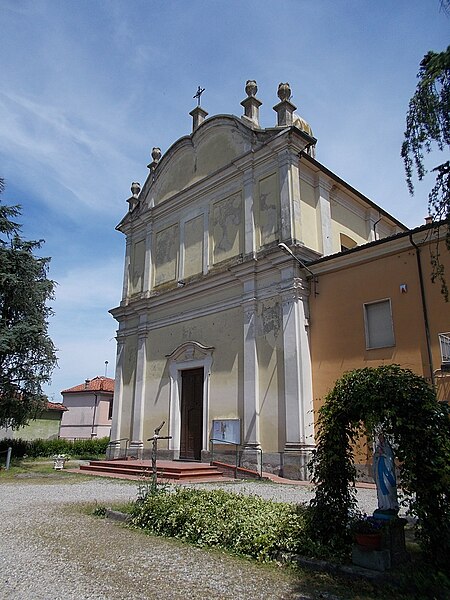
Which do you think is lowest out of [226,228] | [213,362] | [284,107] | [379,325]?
[213,362]

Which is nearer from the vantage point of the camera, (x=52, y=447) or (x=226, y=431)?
(x=226, y=431)

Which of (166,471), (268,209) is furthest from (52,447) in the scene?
(268,209)

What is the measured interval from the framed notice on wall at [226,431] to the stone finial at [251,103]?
11.5 meters

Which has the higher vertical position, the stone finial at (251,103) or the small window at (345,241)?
the stone finial at (251,103)

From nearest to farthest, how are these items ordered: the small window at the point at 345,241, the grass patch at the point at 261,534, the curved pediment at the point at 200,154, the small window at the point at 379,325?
the grass patch at the point at 261,534
the small window at the point at 379,325
the small window at the point at 345,241
the curved pediment at the point at 200,154

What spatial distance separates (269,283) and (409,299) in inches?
187

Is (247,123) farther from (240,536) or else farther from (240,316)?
(240,536)

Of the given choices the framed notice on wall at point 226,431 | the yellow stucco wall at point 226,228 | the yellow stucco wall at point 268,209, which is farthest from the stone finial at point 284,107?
the framed notice on wall at point 226,431

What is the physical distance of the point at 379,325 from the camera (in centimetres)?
1321

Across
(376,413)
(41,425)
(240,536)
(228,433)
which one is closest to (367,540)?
(376,413)

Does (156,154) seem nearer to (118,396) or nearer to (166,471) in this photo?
(118,396)

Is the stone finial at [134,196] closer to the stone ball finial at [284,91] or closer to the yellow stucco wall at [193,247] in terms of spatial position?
the yellow stucco wall at [193,247]

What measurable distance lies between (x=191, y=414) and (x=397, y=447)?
13.4 m

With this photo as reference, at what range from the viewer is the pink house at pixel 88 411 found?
3809cm
